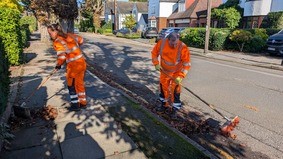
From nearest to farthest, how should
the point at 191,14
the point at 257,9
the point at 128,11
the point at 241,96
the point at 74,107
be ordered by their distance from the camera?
1. the point at 74,107
2. the point at 241,96
3. the point at 257,9
4. the point at 191,14
5. the point at 128,11

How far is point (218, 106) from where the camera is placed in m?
6.00

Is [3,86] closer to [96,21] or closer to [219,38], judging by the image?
[219,38]

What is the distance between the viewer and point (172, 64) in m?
5.04

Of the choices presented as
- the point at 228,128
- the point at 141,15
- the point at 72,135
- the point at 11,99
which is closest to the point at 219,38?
the point at 228,128

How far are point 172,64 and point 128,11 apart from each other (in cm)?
6322

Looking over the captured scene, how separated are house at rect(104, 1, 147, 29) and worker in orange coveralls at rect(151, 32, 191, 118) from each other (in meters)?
48.2

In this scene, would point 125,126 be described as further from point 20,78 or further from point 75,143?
point 20,78

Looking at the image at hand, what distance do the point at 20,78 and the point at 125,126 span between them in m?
5.03

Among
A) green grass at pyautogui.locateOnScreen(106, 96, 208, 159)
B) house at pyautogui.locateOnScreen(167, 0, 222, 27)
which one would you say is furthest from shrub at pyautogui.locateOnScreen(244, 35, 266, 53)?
house at pyautogui.locateOnScreen(167, 0, 222, 27)

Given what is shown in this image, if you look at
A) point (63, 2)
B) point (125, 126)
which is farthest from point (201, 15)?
point (125, 126)

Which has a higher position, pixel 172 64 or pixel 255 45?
pixel 172 64

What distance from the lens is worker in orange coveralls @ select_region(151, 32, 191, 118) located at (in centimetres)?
491

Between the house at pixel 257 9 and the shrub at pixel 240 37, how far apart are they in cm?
903

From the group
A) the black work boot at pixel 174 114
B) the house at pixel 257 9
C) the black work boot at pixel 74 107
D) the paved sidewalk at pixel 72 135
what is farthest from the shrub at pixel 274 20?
the black work boot at pixel 74 107
